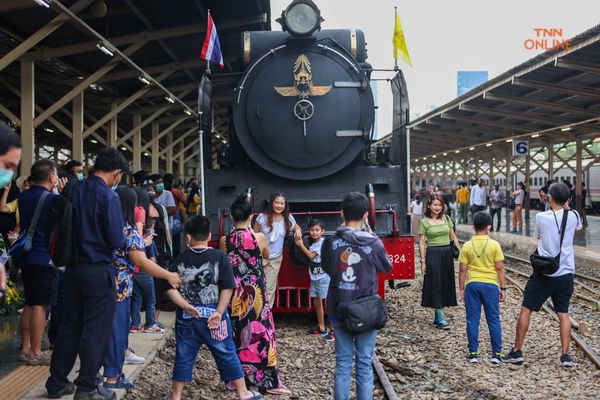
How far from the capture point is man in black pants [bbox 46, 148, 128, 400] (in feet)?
12.4

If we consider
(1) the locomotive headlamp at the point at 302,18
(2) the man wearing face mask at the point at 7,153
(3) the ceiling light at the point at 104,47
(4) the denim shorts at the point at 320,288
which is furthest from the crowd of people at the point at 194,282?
(3) the ceiling light at the point at 104,47

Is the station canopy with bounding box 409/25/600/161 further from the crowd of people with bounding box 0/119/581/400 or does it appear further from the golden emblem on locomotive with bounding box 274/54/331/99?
the crowd of people with bounding box 0/119/581/400

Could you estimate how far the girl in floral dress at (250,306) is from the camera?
14.5 feet

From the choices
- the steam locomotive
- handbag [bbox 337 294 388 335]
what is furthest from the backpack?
the steam locomotive

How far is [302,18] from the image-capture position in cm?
692

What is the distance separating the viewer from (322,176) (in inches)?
271

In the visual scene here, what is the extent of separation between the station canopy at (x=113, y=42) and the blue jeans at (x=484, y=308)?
354 centimetres

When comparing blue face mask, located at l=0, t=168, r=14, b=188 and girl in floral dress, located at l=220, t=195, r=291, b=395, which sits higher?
blue face mask, located at l=0, t=168, r=14, b=188

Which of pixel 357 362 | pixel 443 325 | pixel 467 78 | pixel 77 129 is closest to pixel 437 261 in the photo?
pixel 443 325

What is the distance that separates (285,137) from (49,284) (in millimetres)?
3040

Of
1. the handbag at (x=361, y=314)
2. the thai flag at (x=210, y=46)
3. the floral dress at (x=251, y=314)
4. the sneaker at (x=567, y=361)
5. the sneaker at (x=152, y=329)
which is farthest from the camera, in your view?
the thai flag at (x=210, y=46)

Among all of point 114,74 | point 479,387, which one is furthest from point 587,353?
point 114,74

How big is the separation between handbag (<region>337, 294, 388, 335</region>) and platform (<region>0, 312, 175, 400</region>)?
1583 millimetres

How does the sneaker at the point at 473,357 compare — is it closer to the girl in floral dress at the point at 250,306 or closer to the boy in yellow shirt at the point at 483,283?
the boy in yellow shirt at the point at 483,283
